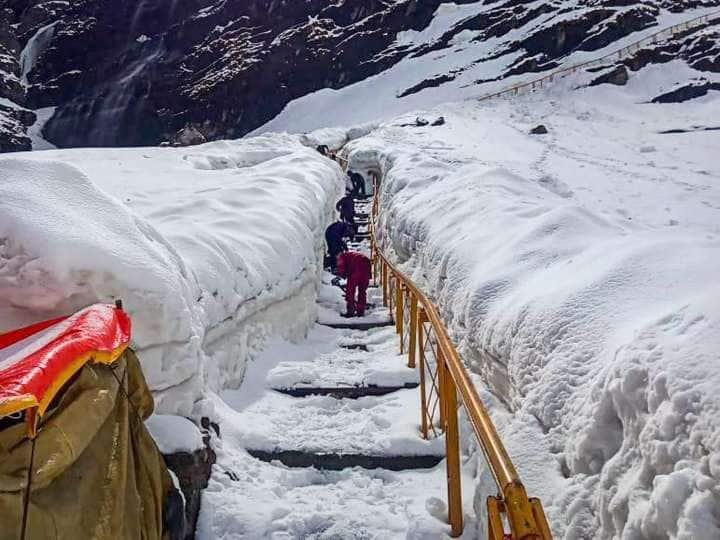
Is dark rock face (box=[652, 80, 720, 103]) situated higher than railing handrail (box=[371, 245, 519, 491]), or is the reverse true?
railing handrail (box=[371, 245, 519, 491])

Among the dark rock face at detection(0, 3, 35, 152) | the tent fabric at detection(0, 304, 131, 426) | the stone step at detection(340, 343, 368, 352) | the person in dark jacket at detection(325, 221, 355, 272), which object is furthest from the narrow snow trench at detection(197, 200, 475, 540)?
the dark rock face at detection(0, 3, 35, 152)

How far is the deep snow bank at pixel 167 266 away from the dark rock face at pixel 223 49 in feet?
129

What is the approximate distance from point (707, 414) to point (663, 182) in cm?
1397

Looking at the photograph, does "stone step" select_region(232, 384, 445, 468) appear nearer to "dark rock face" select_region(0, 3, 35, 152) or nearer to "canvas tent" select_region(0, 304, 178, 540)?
"canvas tent" select_region(0, 304, 178, 540)

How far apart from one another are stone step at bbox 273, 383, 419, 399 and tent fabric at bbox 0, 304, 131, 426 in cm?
212

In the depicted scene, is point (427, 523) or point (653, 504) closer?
point (653, 504)

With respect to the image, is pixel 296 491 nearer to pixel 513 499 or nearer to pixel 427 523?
pixel 427 523

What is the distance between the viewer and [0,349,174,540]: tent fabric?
159 centimetres

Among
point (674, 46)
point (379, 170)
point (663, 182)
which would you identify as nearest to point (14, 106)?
point (379, 170)

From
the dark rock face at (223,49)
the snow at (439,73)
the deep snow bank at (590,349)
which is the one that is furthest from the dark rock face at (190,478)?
the dark rock face at (223,49)

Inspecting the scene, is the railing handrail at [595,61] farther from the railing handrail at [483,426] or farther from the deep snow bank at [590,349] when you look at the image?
the railing handrail at [483,426]

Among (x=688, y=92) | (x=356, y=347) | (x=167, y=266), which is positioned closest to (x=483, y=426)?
(x=167, y=266)

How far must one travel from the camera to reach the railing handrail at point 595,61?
121 feet

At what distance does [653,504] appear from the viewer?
5.07ft
